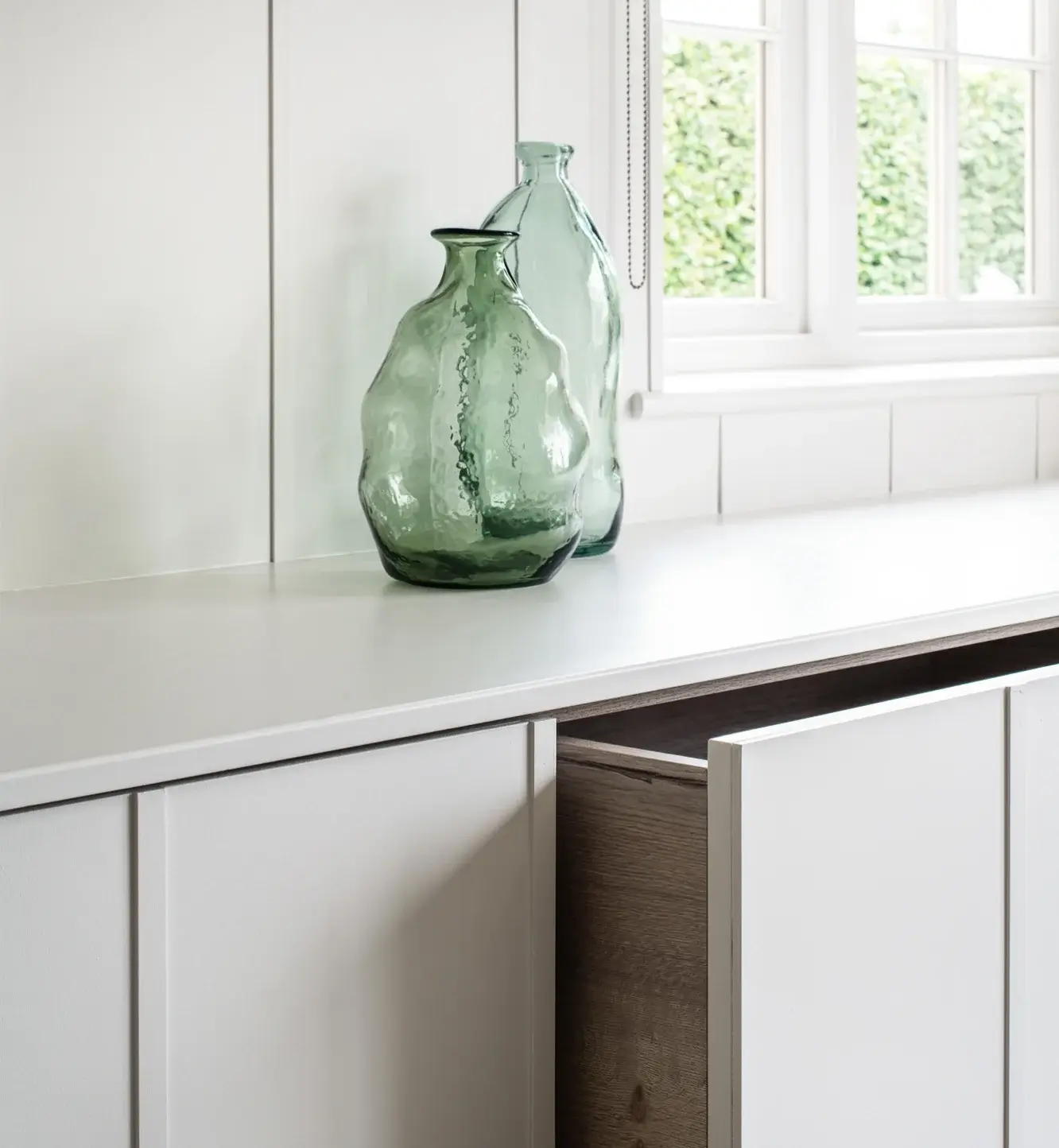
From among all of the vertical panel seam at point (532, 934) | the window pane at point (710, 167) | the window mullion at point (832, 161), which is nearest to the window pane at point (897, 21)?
the window mullion at point (832, 161)

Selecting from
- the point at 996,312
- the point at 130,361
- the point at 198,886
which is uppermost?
the point at 996,312

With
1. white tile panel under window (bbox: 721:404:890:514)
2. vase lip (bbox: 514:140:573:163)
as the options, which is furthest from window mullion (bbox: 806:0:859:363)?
vase lip (bbox: 514:140:573:163)

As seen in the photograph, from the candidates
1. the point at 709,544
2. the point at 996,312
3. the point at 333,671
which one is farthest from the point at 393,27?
the point at 996,312

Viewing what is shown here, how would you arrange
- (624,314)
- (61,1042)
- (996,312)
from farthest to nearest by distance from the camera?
(996,312) → (624,314) → (61,1042)

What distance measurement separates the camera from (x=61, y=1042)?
0.71 m

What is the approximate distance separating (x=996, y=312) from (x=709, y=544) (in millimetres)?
1025

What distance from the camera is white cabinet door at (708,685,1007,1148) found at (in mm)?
800

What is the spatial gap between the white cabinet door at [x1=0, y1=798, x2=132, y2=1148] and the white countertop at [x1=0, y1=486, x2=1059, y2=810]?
0.02 m

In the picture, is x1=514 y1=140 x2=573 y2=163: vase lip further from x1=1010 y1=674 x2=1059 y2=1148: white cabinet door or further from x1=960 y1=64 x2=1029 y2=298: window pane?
x1=960 y1=64 x2=1029 y2=298: window pane

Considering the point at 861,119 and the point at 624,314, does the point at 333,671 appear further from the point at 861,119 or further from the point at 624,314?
the point at 861,119

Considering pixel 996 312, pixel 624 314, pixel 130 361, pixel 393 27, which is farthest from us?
pixel 996 312

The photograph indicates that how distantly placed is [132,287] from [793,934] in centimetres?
76

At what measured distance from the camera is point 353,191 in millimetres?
1391

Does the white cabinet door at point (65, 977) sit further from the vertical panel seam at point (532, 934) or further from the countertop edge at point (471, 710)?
the vertical panel seam at point (532, 934)
